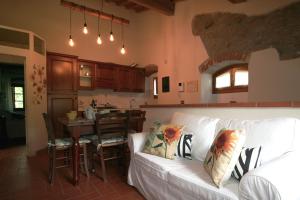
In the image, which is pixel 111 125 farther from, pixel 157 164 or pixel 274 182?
pixel 274 182

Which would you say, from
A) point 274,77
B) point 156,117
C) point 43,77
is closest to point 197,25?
point 274,77

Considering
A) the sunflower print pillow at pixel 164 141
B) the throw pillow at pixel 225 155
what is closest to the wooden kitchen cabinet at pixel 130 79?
the sunflower print pillow at pixel 164 141

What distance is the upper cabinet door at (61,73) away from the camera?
13.6ft

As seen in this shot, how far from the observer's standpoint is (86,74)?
16.1 feet

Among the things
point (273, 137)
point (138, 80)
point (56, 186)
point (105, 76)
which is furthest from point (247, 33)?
point (56, 186)

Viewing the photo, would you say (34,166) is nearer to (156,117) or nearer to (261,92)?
(156,117)

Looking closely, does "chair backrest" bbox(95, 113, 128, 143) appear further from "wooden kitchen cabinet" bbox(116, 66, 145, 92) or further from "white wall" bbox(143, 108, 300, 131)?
"wooden kitchen cabinet" bbox(116, 66, 145, 92)

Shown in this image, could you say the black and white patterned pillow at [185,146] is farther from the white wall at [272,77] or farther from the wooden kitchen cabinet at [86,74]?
the wooden kitchen cabinet at [86,74]

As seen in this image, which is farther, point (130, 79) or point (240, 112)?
point (130, 79)

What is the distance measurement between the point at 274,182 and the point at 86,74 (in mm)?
4696

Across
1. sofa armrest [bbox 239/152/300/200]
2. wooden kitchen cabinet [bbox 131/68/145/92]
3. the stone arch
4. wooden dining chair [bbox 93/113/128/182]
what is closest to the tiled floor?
wooden dining chair [bbox 93/113/128/182]

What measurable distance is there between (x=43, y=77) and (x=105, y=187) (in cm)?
288

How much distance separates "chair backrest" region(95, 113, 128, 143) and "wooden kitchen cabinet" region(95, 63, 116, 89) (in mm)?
2742

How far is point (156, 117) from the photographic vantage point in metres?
3.19
